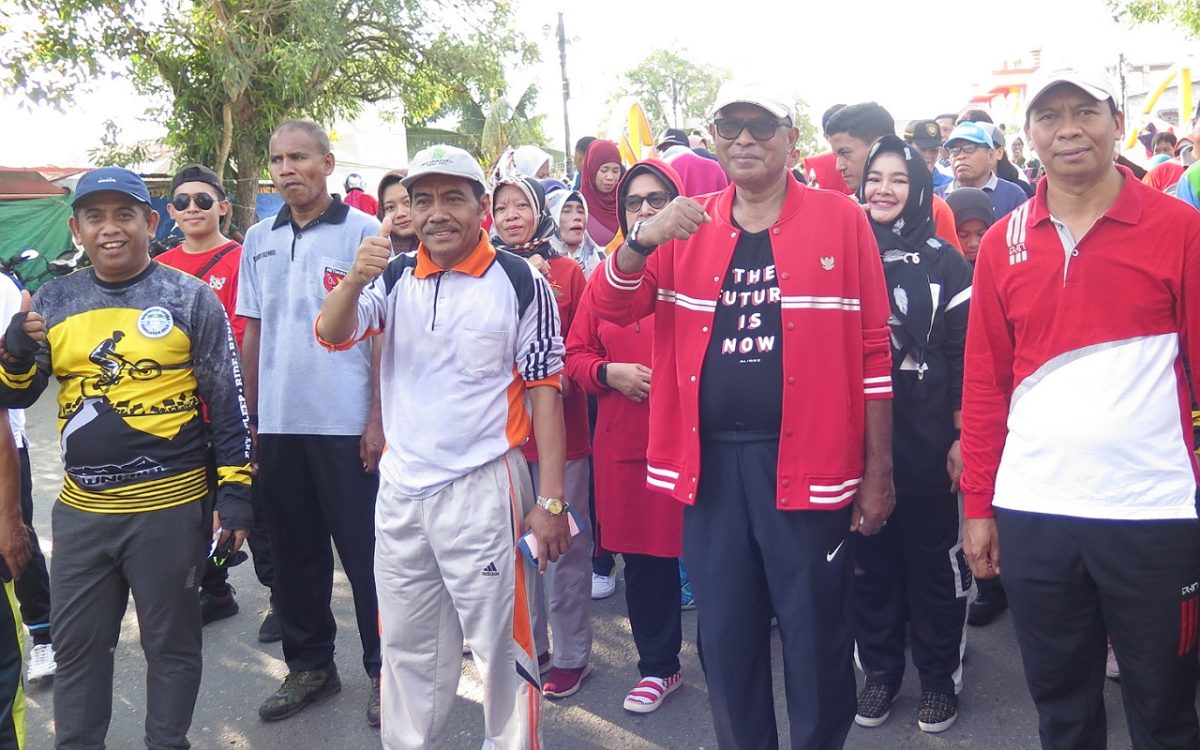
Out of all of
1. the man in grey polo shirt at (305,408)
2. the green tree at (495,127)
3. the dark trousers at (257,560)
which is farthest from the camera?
the green tree at (495,127)

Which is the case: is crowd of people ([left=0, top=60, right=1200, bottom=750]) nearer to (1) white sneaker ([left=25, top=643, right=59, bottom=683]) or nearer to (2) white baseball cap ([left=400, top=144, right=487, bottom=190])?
(2) white baseball cap ([left=400, top=144, right=487, bottom=190])

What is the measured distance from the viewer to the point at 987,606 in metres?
4.49

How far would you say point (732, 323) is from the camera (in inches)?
111

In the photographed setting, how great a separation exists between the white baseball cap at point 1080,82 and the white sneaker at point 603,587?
3469mm

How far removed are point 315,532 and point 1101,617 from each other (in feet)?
9.52

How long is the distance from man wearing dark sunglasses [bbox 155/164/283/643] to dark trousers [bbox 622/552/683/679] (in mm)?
1853

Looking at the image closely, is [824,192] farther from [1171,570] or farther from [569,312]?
[569,312]

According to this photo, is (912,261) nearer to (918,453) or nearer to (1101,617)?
(918,453)

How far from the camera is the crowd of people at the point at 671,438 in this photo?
Answer: 242cm

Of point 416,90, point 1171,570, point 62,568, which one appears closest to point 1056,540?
point 1171,570

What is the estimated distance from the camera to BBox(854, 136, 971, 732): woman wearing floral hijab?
3461 millimetres

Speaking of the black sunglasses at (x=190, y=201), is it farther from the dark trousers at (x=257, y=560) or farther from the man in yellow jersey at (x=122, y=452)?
the man in yellow jersey at (x=122, y=452)

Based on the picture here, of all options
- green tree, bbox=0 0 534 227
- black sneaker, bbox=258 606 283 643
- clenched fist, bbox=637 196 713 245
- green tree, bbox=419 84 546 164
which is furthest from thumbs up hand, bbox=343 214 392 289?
green tree, bbox=419 84 546 164

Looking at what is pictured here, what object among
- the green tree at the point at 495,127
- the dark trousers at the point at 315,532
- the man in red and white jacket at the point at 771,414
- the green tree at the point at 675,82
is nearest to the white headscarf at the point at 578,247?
the dark trousers at the point at 315,532
